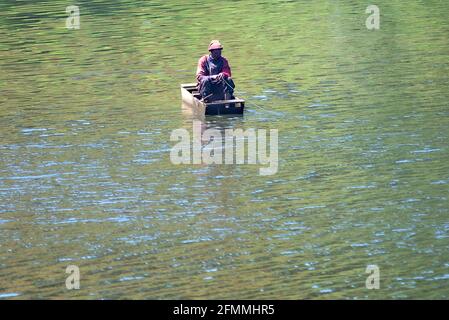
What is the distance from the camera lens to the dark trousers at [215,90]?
25.5 meters

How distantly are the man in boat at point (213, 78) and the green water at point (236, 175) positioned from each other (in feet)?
1.90

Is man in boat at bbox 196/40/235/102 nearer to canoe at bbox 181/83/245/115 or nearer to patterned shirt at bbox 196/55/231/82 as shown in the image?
patterned shirt at bbox 196/55/231/82

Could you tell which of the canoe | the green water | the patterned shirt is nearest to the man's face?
the patterned shirt

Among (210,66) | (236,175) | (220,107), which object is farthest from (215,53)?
(236,175)

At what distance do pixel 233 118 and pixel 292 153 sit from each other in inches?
137

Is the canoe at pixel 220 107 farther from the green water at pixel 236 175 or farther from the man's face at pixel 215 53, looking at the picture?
the man's face at pixel 215 53

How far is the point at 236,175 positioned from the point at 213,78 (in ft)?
16.3

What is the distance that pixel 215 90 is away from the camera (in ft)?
84.2

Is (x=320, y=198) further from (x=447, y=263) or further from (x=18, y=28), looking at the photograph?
(x=18, y=28)

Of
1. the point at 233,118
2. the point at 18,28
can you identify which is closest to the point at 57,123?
the point at 233,118

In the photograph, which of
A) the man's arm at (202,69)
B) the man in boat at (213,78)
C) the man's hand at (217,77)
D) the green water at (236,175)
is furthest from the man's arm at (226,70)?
the green water at (236,175)

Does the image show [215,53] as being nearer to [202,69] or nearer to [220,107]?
[202,69]

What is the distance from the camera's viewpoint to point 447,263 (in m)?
15.7

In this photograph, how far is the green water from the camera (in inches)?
618
